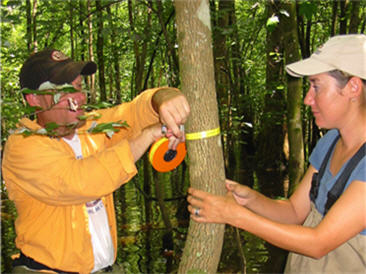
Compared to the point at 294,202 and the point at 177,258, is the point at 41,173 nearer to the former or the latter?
the point at 294,202

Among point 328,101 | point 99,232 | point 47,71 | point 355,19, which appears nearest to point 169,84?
point 47,71

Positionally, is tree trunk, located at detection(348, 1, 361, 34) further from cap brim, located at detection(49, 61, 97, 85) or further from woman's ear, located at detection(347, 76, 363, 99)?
cap brim, located at detection(49, 61, 97, 85)

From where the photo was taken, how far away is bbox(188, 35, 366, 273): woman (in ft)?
5.76

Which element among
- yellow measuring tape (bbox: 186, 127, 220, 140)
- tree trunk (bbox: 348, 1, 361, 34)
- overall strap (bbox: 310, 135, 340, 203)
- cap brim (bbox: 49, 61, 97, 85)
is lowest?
overall strap (bbox: 310, 135, 340, 203)

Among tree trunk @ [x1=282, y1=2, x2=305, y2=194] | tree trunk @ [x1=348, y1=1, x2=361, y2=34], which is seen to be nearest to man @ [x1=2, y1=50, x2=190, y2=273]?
tree trunk @ [x1=282, y1=2, x2=305, y2=194]

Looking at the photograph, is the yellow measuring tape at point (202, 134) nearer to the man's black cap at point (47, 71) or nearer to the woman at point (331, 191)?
the woman at point (331, 191)

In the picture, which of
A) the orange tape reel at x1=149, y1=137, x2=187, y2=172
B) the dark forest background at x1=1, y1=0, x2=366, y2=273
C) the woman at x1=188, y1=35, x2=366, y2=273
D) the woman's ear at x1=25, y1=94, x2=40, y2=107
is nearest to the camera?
the woman at x1=188, y1=35, x2=366, y2=273

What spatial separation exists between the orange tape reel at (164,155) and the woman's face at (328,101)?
0.80m

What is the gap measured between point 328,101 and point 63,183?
1447 millimetres

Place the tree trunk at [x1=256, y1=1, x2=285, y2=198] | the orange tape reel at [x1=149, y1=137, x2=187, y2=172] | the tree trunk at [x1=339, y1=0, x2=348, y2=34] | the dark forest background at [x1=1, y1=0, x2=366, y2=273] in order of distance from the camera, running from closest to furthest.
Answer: the orange tape reel at [x1=149, y1=137, x2=187, y2=172]
the dark forest background at [x1=1, y1=0, x2=366, y2=273]
the tree trunk at [x1=339, y1=0, x2=348, y2=34]
the tree trunk at [x1=256, y1=1, x2=285, y2=198]

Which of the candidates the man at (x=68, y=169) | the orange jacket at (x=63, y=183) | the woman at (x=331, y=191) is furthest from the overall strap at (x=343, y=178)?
the orange jacket at (x=63, y=183)

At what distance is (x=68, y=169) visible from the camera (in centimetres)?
178

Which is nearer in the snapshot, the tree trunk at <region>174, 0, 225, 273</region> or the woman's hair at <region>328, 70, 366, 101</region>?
the tree trunk at <region>174, 0, 225, 273</region>

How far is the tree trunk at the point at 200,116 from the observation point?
1787 mm
